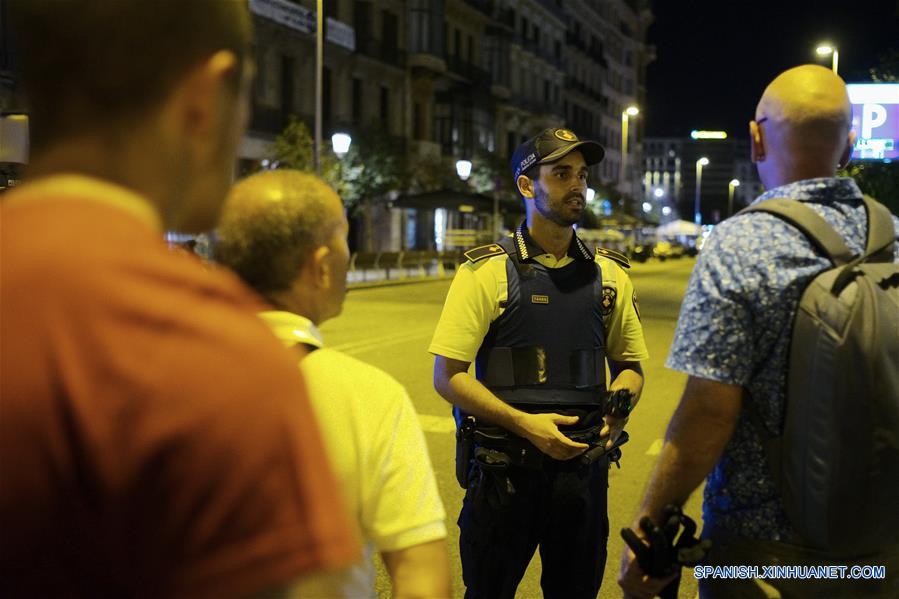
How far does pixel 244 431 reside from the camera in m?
0.89

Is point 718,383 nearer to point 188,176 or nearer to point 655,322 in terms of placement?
point 188,176

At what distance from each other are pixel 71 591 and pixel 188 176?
0.44 m

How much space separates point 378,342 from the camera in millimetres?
14844

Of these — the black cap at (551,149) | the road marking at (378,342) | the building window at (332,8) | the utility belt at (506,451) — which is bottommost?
the road marking at (378,342)

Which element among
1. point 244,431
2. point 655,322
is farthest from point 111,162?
point 655,322

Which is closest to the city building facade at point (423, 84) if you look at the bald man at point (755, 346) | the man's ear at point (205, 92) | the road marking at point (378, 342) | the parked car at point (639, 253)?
the road marking at point (378, 342)

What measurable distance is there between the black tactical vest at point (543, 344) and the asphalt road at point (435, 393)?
69.8 inches

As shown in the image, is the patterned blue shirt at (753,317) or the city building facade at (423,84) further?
the city building facade at (423,84)

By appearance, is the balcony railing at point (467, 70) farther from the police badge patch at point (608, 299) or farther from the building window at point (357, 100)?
the police badge patch at point (608, 299)

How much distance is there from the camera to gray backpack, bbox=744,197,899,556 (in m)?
2.02

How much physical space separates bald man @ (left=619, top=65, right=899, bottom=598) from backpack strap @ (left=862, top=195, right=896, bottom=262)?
22 mm

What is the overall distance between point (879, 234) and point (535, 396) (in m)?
1.55

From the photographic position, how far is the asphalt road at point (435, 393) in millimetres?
5801

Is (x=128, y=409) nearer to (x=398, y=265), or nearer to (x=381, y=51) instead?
(x=398, y=265)
